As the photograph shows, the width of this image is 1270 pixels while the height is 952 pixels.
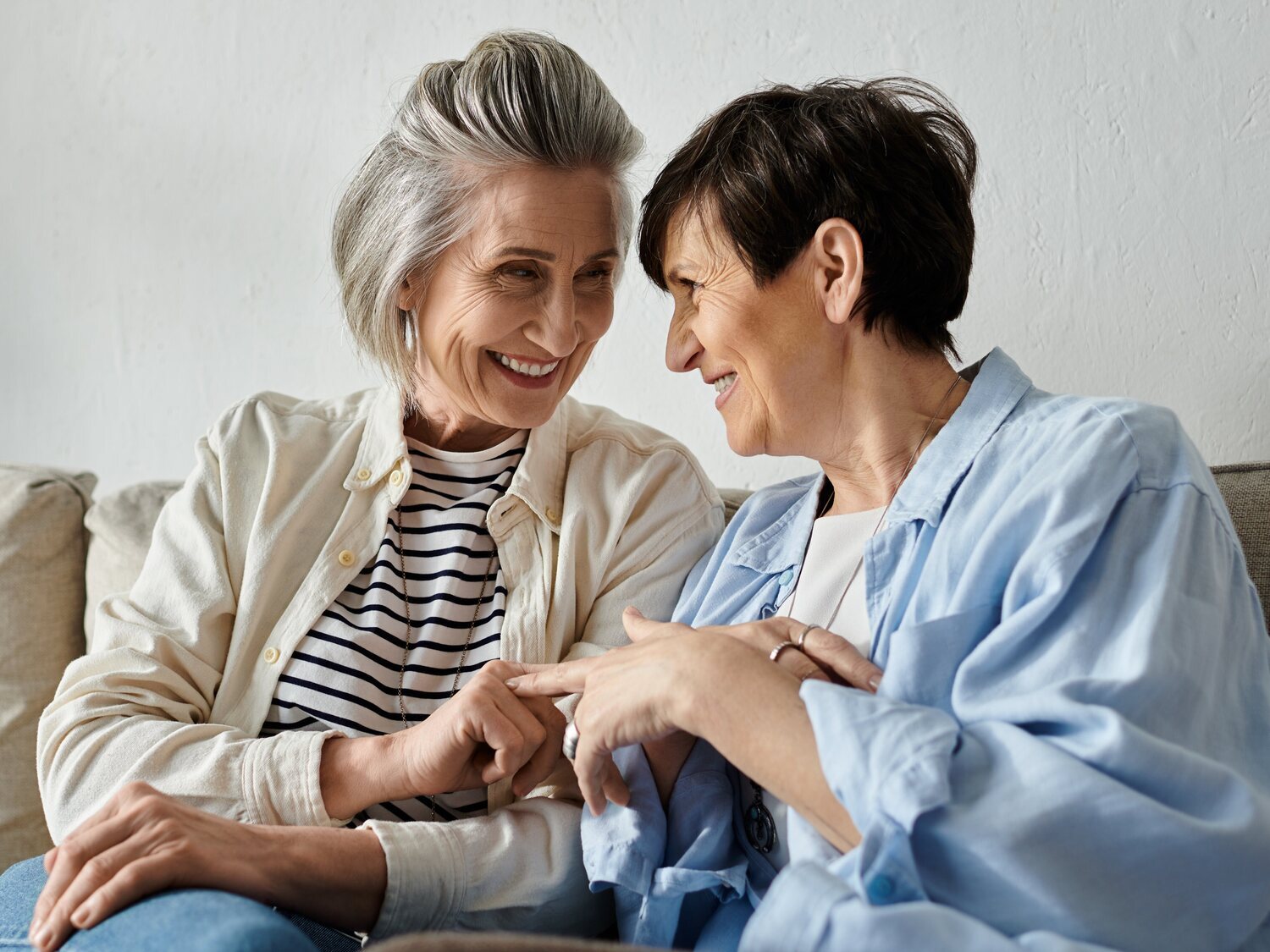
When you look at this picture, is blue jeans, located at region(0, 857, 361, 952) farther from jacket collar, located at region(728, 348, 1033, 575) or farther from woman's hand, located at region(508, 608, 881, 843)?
jacket collar, located at region(728, 348, 1033, 575)

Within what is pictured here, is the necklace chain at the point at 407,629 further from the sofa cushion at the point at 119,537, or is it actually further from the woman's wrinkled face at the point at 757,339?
the sofa cushion at the point at 119,537

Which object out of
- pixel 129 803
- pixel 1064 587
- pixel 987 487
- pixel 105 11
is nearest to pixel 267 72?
pixel 105 11

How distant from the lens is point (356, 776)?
53.0 inches

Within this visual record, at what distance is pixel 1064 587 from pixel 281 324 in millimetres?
1720

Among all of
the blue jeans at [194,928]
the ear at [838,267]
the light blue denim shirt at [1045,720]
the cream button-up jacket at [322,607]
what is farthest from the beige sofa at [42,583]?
the blue jeans at [194,928]

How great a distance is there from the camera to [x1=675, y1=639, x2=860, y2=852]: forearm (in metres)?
1.04

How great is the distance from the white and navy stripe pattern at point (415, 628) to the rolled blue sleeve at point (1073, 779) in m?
0.60

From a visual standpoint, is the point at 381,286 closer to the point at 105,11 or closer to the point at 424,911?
the point at 424,911

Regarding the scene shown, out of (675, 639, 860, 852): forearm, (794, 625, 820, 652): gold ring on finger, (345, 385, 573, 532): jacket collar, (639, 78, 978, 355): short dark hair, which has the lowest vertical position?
(675, 639, 860, 852): forearm

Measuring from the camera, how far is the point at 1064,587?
102 centimetres

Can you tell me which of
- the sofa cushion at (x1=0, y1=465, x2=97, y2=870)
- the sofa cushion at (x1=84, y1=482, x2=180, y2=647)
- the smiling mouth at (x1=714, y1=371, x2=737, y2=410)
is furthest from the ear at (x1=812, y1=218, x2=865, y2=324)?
the sofa cushion at (x1=0, y1=465, x2=97, y2=870)

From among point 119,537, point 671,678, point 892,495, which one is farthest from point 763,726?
point 119,537

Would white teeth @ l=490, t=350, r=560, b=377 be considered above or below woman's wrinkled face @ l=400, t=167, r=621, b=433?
below

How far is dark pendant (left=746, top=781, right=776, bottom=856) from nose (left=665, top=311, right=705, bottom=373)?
1.65ft
